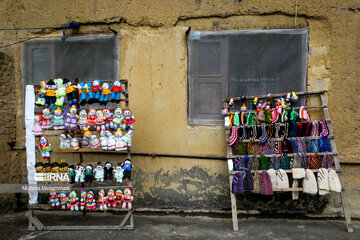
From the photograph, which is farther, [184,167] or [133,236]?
[184,167]

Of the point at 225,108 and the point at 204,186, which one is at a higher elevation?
the point at 225,108

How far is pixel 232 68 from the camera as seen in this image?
4.27 m

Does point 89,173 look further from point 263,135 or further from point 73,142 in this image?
point 263,135

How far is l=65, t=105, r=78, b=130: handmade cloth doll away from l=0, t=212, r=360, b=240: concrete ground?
141 cm

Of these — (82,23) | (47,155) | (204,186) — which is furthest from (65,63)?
(204,186)

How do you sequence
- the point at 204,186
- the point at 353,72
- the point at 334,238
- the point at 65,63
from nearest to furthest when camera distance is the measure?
the point at 334,238, the point at 353,72, the point at 204,186, the point at 65,63

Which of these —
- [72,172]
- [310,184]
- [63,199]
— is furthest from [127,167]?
[310,184]

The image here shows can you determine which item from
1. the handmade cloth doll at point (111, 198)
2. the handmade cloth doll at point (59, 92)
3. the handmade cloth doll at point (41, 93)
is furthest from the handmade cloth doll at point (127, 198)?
the handmade cloth doll at point (41, 93)

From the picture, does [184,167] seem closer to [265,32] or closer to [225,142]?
[225,142]

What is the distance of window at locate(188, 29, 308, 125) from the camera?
4164 millimetres

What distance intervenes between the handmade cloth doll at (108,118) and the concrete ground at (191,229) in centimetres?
140

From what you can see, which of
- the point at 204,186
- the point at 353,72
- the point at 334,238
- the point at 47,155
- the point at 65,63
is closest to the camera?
the point at 334,238

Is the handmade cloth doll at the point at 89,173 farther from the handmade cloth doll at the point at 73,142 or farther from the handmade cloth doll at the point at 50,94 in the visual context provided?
the handmade cloth doll at the point at 50,94

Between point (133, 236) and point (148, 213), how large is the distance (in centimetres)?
83
